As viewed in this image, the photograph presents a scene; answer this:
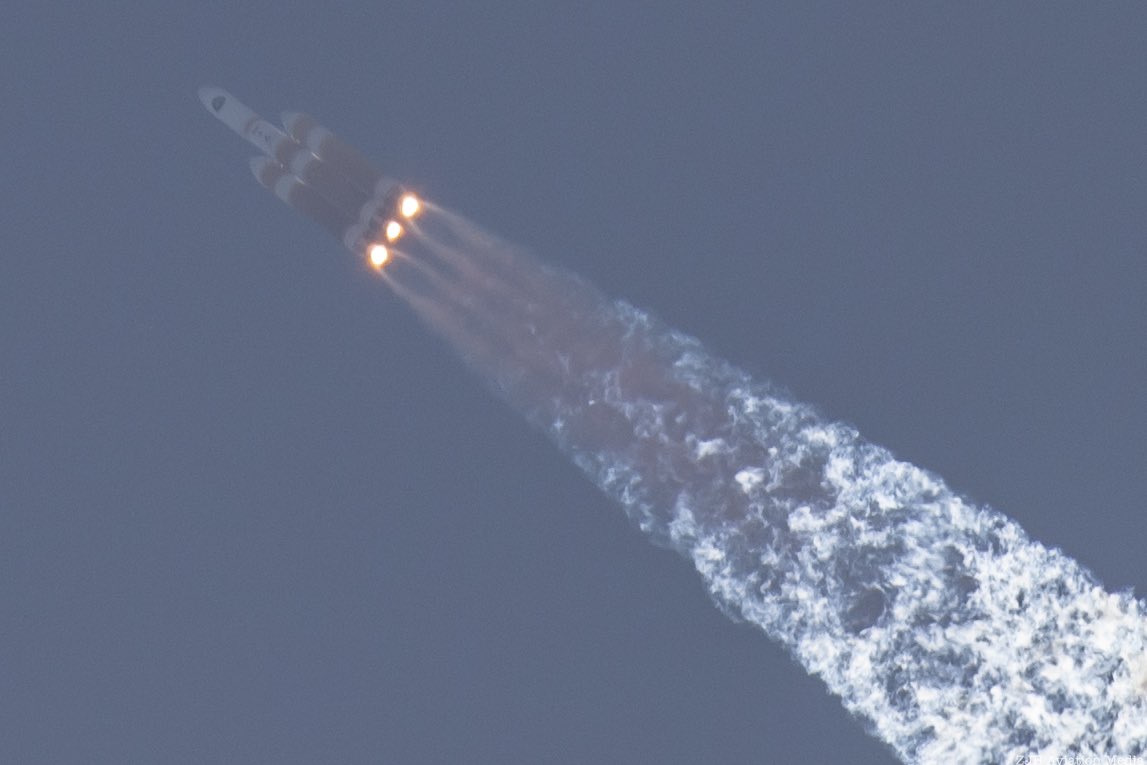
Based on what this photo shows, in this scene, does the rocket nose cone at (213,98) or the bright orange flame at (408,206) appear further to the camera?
the rocket nose cone at (213,98)

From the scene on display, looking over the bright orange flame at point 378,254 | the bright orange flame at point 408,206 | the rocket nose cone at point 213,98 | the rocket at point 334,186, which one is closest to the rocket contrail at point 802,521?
the rocket at point 334,186

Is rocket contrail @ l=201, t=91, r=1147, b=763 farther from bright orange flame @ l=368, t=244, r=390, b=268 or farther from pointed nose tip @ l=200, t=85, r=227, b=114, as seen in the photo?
pointed nose tip @ l=200, t=85, r=227, b=114

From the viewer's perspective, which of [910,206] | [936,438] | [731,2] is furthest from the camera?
[731,2]

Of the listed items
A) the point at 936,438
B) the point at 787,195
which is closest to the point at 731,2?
the point at 787,195

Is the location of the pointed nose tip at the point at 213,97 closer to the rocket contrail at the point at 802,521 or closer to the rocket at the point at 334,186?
the rocket at the point at 334,186

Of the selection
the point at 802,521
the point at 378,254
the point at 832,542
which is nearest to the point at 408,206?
the point at 378,254

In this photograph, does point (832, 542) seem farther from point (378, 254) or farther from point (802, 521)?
point (378, 254)

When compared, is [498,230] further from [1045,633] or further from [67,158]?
[1045,633]
